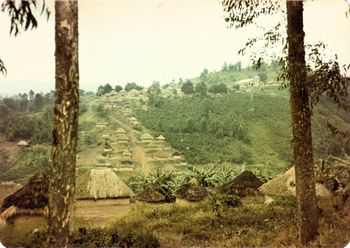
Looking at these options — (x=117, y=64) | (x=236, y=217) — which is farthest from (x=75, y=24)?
(x=236, y=217)

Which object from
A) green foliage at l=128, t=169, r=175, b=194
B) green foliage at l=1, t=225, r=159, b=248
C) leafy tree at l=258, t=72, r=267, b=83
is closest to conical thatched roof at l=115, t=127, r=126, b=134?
green foliage at l=128, t=169, r=175, b=194

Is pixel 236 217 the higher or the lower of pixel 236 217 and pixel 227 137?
the lower

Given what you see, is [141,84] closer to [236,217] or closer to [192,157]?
[192,157]

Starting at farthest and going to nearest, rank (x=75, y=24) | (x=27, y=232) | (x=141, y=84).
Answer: (x=141, y=84) < (x=27, y=232) < (x=75, y=24)

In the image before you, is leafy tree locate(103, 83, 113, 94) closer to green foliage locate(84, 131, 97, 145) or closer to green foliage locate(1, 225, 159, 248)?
green foliage locate(84, 131, 97, 145)

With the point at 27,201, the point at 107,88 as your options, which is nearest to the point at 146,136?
the point at 107,88

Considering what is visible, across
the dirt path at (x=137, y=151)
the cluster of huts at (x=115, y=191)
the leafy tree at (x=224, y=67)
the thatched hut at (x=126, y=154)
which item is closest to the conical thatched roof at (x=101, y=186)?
the cluster of huts at (x=115, y=191)
